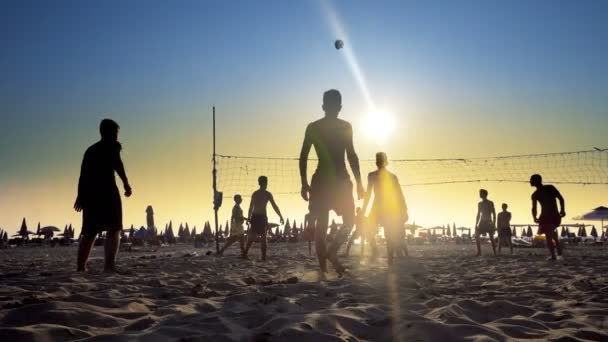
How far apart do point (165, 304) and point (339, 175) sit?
232cm

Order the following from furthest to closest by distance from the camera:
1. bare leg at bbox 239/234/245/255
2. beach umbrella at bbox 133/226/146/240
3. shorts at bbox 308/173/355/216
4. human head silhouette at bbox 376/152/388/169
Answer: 1. beach umbrella at bbox 133/226/146/240
2. bare leg at bbox 239/234/245/255
3. human head silhouette at bbox 376/152/388/169
4. shorts at bbox 308/173/355/216

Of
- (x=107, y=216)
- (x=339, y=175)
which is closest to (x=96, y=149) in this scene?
(x=107, y=216)

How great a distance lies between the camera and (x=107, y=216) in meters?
4.65


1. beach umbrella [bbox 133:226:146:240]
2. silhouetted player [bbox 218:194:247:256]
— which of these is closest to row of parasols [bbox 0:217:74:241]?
beach umbrella [bbox 133:226:146:240]

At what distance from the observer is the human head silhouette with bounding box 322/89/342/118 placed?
14.9 ft

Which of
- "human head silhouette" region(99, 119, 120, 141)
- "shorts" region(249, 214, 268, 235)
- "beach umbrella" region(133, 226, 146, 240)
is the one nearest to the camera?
"human head silhouette" region(99, 119, 120, 141)

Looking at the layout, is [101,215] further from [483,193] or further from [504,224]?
[504,224]

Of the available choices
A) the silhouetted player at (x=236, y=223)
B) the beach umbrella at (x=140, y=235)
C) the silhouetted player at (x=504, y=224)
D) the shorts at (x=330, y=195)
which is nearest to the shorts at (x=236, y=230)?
the silhouetted player at (x=236, y=223)

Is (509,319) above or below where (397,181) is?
below

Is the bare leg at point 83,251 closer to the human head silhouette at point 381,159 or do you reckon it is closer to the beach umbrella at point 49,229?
the human head silhouette at point 381,159

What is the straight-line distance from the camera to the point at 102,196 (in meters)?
4.69

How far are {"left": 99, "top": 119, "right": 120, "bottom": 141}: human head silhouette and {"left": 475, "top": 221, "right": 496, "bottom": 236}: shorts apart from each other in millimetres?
8205

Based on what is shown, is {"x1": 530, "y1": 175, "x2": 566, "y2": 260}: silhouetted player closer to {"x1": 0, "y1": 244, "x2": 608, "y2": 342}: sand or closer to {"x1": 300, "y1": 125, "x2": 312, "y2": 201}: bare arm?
{"x1": 0, "y1": 244, "x2": 608, "y2": 342}: sand

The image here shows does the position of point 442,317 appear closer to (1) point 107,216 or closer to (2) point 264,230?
(1) point 107,216
